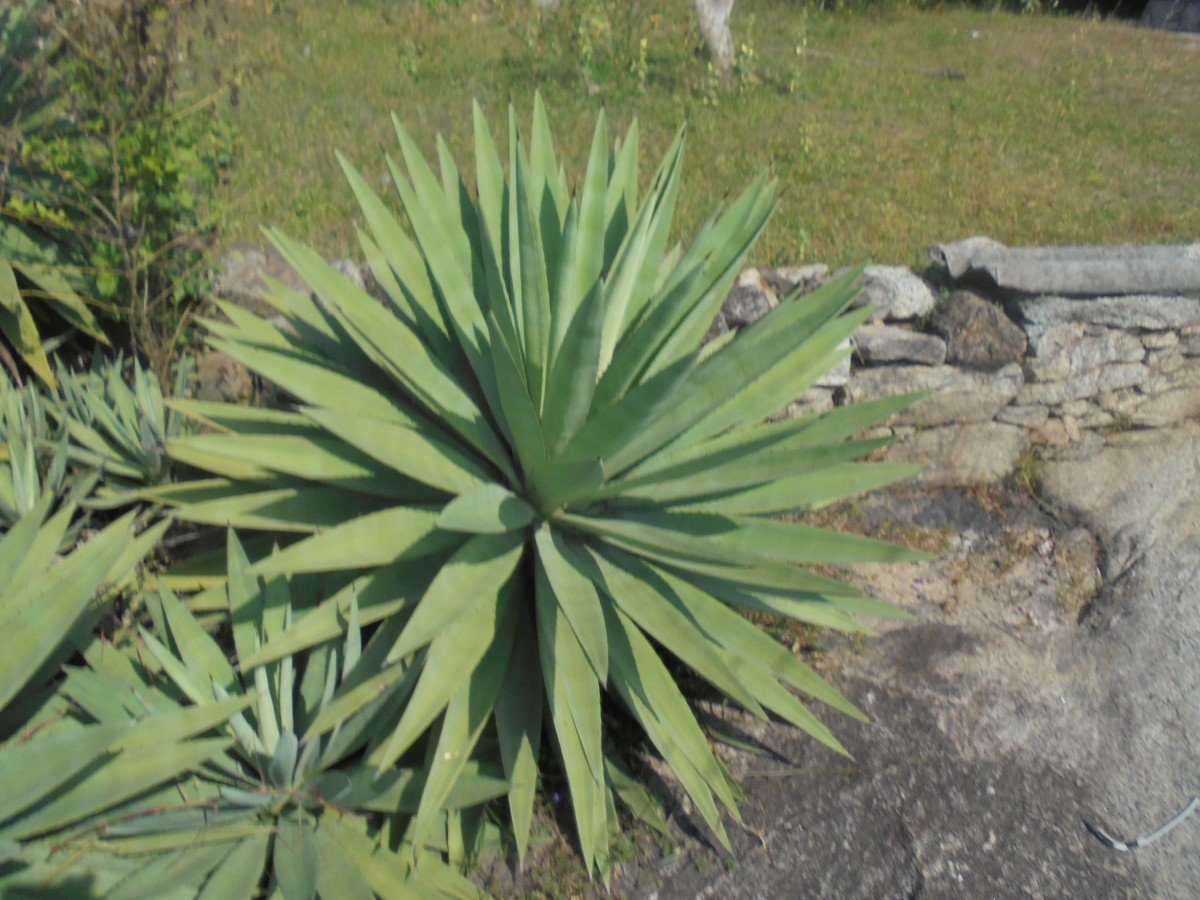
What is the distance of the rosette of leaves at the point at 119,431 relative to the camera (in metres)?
3.04

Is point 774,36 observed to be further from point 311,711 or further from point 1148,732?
point 311,711

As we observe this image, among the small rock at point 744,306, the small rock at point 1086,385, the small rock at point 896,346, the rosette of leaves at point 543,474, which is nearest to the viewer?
the rosette of leaves at point 543,474

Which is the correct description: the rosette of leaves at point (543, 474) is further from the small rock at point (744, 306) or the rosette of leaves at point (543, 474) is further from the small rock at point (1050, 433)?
the small rock at point (1050, 433)

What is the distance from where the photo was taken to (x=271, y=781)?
7.45 ft

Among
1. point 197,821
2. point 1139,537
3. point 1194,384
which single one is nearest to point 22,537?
point 197,821

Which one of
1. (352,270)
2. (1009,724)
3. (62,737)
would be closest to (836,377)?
(1009,724)

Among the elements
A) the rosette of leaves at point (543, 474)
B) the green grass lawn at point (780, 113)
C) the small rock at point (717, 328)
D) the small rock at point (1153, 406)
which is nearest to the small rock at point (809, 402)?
the small rock at point (717, 328)

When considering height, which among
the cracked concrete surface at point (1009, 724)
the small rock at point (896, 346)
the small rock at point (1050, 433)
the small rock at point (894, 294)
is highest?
the small rock at point (894, 294)

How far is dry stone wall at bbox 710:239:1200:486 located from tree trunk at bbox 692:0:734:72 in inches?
116

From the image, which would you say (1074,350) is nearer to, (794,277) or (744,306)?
(794,277)

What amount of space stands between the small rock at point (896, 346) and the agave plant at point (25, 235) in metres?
3.07

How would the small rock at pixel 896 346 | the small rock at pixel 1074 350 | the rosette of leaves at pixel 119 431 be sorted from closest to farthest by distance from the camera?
the rosette of leaves at pixel 119 431, the small rock at pixel 896 346, the small rock at pixel 1074 350

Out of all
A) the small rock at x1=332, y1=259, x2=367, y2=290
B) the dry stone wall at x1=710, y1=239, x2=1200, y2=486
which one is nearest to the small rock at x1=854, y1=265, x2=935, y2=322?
the dry stone wall at x1=710, y1=239, x2=1200, y2=486

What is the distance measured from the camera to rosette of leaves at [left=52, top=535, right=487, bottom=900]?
6.77 feet
